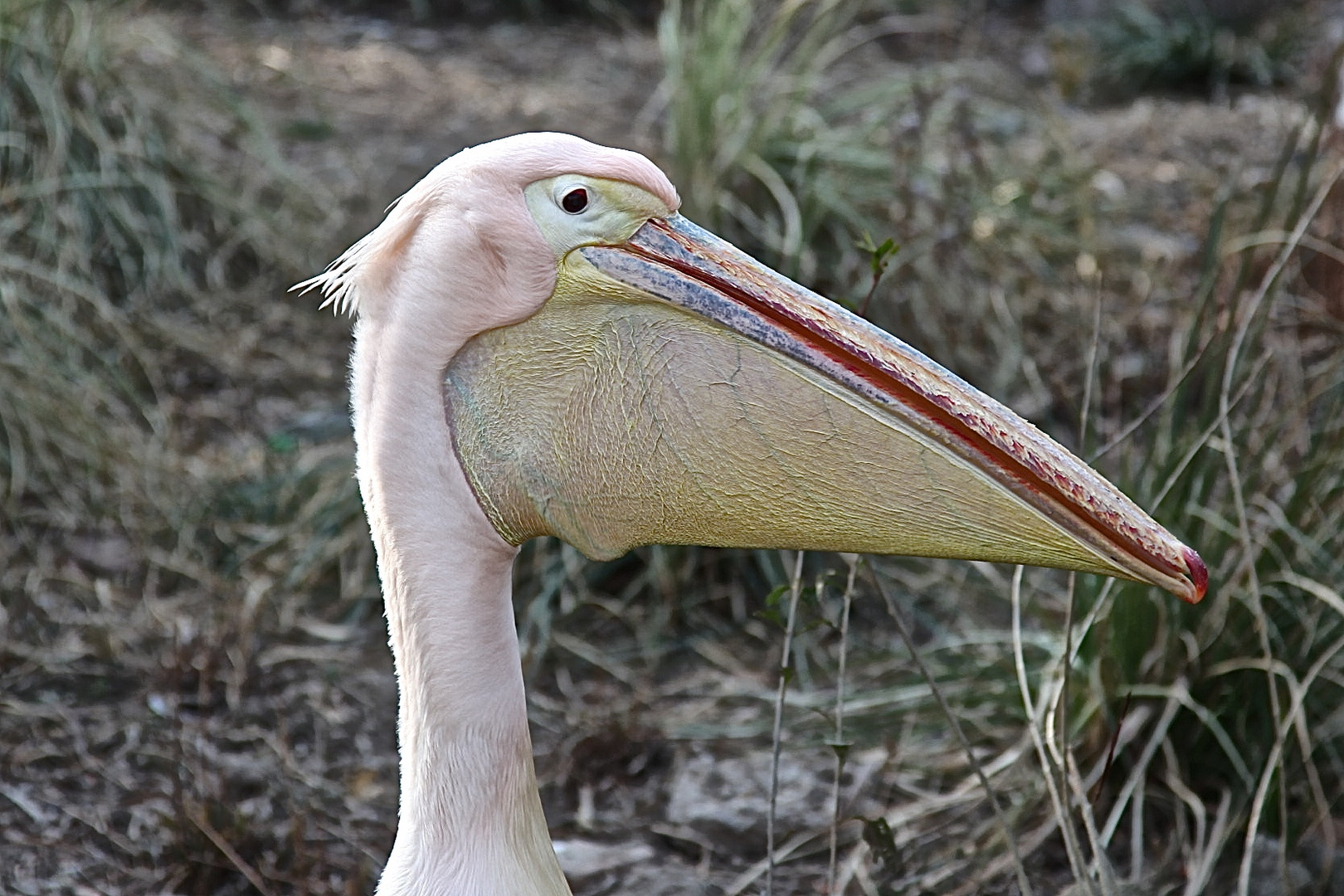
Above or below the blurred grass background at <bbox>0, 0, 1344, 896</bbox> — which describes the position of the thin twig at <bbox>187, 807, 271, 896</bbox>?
below

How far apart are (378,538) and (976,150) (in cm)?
303

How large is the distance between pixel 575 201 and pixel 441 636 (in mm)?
442

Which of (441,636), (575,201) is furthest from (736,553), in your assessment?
(575,201)

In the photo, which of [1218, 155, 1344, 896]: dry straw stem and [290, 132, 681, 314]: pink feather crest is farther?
[1218, 155, 1344, 896]: dry straw stem

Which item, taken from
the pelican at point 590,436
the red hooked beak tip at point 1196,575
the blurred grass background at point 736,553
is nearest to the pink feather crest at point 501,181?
the pelican at point 590,436

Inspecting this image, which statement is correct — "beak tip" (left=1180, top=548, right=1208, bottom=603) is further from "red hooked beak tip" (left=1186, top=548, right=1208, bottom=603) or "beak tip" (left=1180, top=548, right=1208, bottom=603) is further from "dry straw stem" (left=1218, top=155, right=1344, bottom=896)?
"dry straw stem" (left=1218, top=155, right=1344, bottom=896)

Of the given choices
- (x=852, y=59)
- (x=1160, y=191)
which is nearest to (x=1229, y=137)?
(x=1160, y=191)

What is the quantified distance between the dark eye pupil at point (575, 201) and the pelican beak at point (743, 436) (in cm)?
4

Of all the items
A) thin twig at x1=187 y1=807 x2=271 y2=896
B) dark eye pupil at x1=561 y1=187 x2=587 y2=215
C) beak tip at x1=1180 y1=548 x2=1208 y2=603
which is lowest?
beak tip at x1=1180 y1=548 x2=1208 y2=603

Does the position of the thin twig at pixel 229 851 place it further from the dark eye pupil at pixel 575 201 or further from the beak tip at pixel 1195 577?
the beak tip at pixel 1195 577

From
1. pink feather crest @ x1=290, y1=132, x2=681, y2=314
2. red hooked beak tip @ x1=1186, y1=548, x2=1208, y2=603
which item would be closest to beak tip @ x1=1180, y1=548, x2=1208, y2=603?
red hooked beak tip @ x1=1186, y1=548, x2=1208, y2=603

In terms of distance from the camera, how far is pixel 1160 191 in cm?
532

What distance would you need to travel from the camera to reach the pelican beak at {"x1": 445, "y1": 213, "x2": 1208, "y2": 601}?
4.26 feet

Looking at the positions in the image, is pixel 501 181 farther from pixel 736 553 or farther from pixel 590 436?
pixel 736 553
